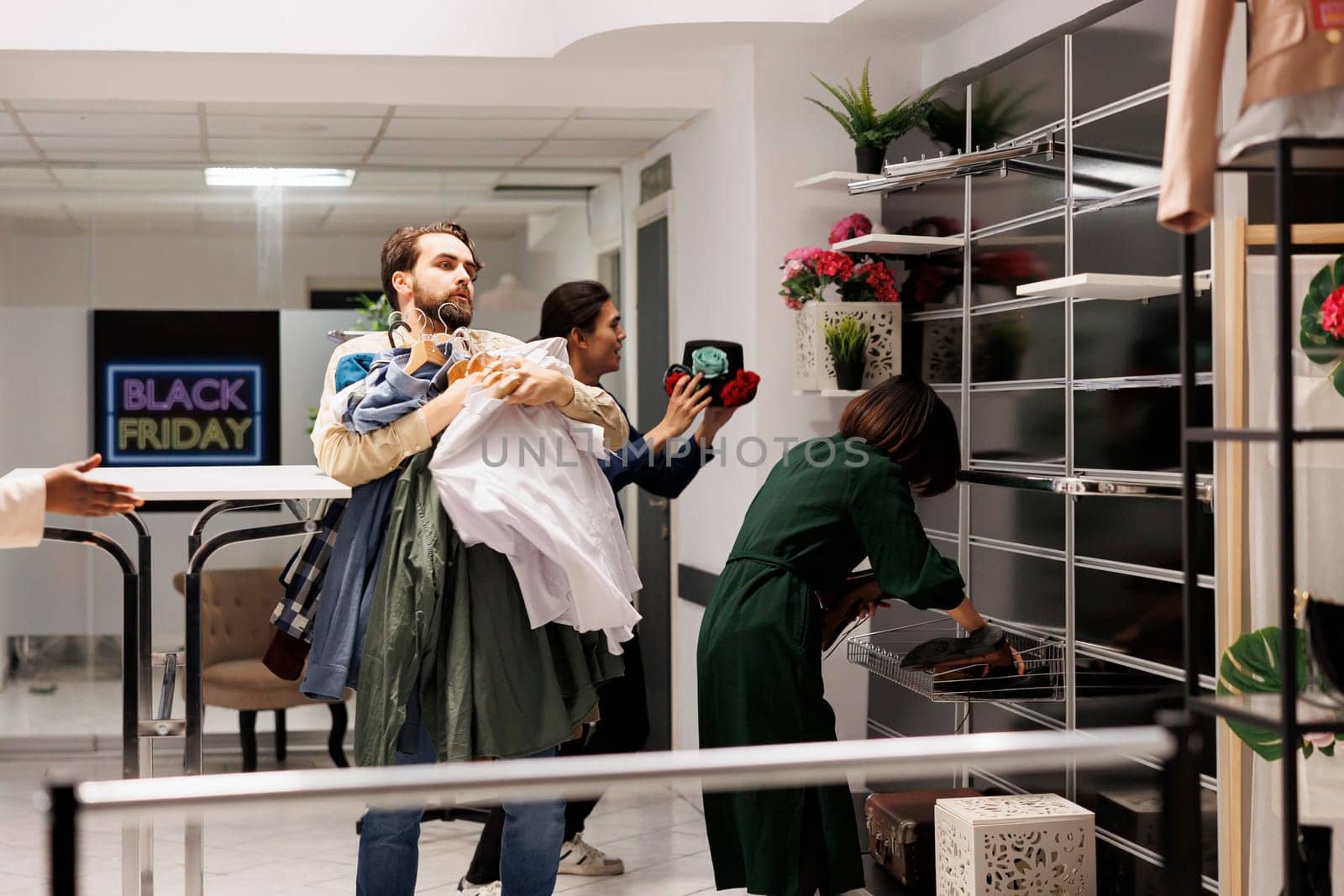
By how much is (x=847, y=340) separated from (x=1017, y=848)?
1.51 meters

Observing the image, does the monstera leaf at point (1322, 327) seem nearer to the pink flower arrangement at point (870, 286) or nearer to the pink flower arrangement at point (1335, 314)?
the pink flower arrangement at point (1335, 314)

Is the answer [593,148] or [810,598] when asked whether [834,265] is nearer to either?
[810,598]

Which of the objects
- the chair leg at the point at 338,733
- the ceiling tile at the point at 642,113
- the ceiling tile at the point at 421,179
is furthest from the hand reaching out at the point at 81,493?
the ceiling tile at the point at 421,179

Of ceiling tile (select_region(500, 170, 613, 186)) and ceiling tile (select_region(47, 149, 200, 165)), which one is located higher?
ceiling tile (select_region(47, 149, 200, 165))

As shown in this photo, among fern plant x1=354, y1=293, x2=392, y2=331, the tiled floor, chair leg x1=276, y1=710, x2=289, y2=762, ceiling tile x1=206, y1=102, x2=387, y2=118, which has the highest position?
ceiling tile x1=206, y1=102, x2=387, y2=118

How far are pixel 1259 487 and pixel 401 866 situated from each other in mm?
1817

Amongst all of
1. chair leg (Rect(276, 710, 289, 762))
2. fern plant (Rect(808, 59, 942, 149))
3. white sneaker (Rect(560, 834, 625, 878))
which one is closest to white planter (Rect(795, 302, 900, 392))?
fern plant (Rect(808, 59, 942, 149))

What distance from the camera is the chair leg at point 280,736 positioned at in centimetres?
539

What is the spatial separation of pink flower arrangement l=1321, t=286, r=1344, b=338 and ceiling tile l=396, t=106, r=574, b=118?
2.81 m

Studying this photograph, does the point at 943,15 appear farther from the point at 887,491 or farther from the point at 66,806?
the point at 66,806

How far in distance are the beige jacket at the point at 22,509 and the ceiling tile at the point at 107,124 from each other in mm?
2972

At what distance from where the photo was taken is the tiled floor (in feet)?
13.2

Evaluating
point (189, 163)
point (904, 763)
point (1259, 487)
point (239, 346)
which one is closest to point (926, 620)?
point (1259, 487)

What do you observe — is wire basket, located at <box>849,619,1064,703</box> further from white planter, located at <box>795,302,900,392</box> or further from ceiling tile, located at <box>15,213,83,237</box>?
ceiling tile, located at <box>15,213,83,237</box>
